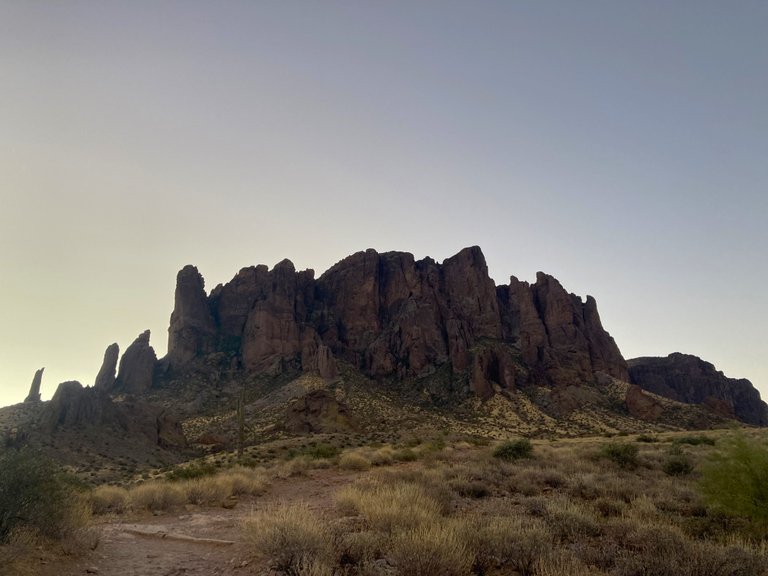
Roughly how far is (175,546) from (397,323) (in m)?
96.5

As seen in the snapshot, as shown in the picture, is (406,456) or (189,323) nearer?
(406,456)

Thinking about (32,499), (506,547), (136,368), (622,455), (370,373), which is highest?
(136,368)

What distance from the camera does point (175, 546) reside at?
9.22 meters

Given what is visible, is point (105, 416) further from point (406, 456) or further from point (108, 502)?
point (108, 502)

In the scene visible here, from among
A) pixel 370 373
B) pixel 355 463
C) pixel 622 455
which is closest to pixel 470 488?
pixel 622 455

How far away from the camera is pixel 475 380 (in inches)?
3179

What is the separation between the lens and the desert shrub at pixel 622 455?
18.6 metres

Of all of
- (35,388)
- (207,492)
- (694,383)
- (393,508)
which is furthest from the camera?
(694,383)

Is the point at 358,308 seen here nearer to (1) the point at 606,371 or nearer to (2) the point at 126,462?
(1) the point at 606,371

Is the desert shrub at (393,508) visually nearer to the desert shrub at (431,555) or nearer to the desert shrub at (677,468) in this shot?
the desert shrub at (431,555)

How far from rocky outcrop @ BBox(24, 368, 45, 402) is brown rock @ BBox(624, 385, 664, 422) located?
308ft

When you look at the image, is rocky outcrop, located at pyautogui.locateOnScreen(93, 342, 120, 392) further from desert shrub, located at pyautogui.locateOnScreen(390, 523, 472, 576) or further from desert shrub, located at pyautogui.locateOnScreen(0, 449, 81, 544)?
desert shrub, located at pyautogui.locateOnScreen(390, 523, 472, 576)

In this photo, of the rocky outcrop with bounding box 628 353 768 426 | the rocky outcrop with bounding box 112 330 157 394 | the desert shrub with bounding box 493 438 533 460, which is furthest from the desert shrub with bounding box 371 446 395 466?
the rocky outcrop with bounding box 628 353 768 426

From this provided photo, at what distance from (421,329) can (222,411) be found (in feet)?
144
